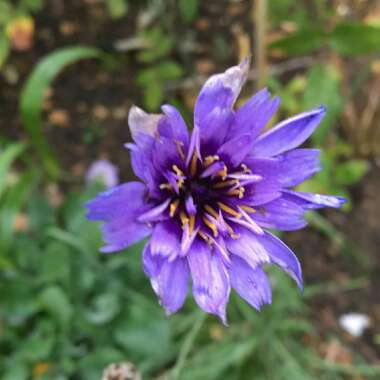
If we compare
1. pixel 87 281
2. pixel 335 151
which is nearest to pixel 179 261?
pixel 87 281

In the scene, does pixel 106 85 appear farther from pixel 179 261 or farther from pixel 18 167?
pixel 179 261

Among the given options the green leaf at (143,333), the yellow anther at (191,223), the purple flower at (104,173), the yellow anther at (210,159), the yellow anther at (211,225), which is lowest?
the green leaf at (143,333)

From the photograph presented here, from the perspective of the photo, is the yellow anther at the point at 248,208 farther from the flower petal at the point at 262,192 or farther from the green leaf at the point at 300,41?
the green leaf at the point at 300,41

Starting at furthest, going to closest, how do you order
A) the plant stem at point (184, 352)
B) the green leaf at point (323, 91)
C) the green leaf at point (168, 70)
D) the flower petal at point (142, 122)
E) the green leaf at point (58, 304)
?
the green leaf at point (168, 70), the green leaf at point (323, 91), the green leaf at point (58, 304), the plant stem at point (184, 352), the flower petal at point (142, 122)

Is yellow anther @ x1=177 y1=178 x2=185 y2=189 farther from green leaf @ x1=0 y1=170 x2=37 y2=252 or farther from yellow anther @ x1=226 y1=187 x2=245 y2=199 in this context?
green leaf @ x1=0 y1=170 x2=37 y2=252

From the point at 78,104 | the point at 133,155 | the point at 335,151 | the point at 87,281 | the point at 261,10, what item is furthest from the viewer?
the point at 78,104

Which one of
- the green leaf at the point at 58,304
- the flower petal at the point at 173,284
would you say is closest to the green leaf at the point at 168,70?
the green leaf at the point at 58,304
